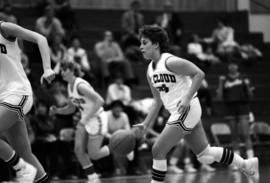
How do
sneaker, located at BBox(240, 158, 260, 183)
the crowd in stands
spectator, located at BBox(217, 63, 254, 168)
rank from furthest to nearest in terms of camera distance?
spectator, located at BBox(217, 63, 254, 168), the crowd in stands, sneaker, located at BBox(240, 158, 260, 183)

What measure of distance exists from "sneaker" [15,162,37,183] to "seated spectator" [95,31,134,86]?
8.92m

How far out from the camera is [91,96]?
9719mm

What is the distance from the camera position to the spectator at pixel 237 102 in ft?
46.3

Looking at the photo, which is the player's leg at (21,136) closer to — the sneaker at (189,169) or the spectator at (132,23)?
the sneaker at (189,169)

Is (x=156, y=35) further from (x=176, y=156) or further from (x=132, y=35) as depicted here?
(x=132, y=35)

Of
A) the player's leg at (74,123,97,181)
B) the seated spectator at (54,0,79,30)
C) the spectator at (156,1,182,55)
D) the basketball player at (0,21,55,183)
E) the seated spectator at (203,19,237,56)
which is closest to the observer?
the basketball player at (0,21,55,183)

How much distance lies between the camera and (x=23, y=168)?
679 cm

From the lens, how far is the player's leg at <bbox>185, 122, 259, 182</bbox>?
7.40 m

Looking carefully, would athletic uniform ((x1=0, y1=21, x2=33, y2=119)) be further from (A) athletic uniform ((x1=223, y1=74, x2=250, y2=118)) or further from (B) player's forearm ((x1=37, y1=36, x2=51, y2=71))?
(A) athletic uniform ((x1=223, y1=74, x2=250, y2=118))

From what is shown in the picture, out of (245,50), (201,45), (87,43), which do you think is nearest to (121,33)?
(87,43)

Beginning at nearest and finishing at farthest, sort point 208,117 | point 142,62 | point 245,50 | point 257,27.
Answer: point 208,117, point 142,62, point 245,50, point 257,27

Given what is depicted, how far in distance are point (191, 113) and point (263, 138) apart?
9491 mm

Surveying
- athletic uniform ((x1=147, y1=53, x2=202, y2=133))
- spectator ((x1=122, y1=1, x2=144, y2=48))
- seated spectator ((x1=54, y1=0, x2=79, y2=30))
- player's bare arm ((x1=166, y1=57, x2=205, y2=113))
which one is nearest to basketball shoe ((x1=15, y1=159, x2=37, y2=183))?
athletic uniform ((x1=147, y1=53, x2=202, y2=133))

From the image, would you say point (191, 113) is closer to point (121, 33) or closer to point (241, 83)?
point (241, 83)
